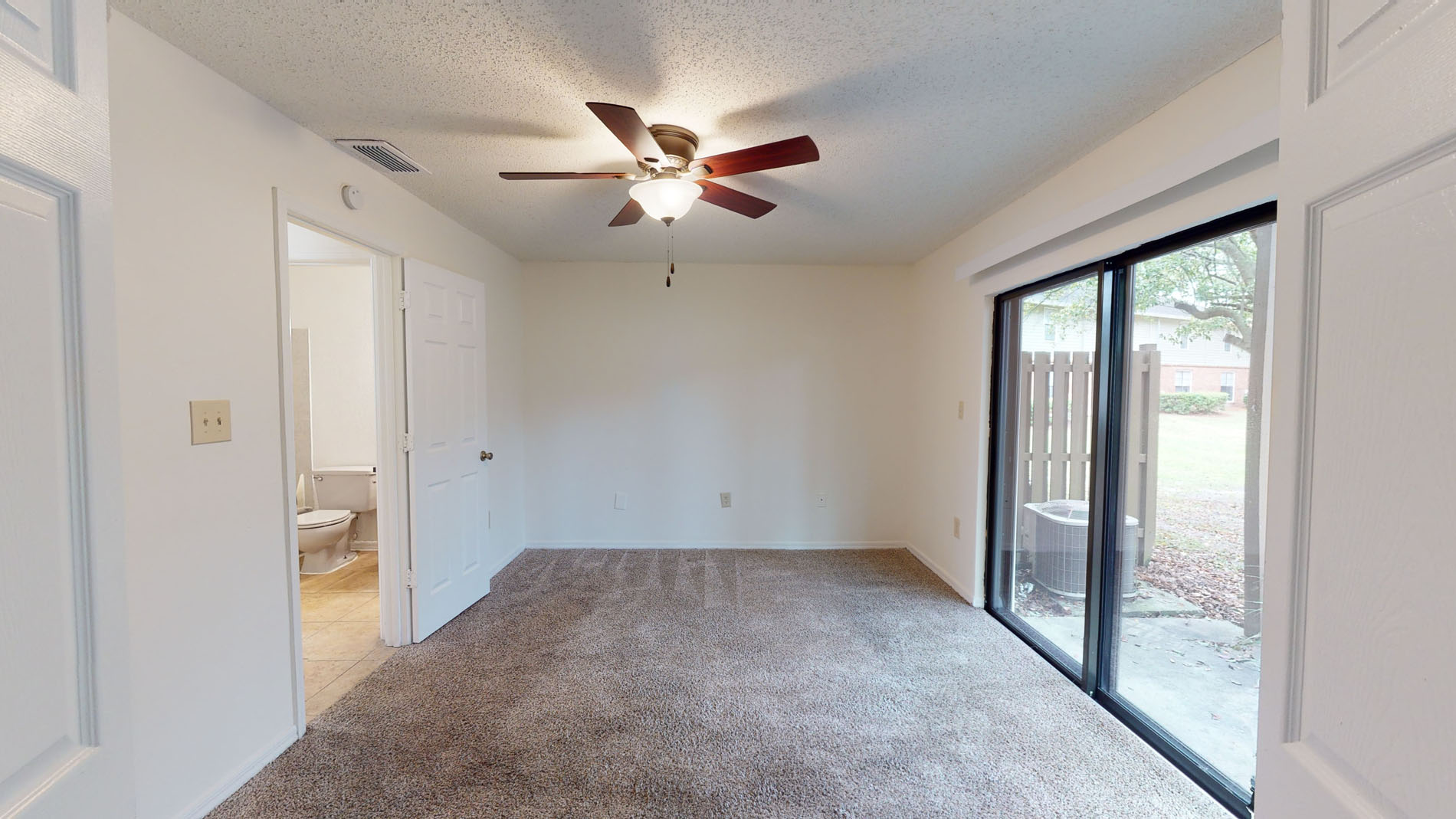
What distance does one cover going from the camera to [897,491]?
4.20 meters

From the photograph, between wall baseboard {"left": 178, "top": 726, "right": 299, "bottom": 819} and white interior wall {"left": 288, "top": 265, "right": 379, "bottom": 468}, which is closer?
wall baseboard {"left": 178, "top": 726, "right": 299, "bottom": 819}

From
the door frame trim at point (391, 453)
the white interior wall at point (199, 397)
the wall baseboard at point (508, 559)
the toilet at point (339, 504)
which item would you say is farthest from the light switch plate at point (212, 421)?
the toilet at point (339, 504)

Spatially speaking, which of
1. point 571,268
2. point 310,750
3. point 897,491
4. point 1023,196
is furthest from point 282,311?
point 897,491

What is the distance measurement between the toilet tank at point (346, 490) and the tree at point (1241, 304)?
485 cm

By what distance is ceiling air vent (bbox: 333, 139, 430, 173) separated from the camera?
2.06 meters

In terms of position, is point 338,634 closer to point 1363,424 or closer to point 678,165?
point 678,165

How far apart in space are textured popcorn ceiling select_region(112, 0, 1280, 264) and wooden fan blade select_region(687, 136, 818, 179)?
8.0 inches

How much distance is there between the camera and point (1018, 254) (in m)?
2.62

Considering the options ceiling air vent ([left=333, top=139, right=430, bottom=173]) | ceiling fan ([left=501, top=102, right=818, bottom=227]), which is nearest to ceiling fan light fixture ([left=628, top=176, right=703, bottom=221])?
ceiling fan ([left=501, top=102, right=818, bottom=227])

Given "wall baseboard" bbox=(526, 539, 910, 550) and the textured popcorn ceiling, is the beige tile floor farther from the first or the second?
the textured popcorn ceiling

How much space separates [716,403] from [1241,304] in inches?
121

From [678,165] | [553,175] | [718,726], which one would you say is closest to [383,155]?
[553,175]

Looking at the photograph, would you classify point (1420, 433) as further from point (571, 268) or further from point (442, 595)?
point (571, 268)

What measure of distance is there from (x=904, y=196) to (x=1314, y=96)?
7.09 feet
